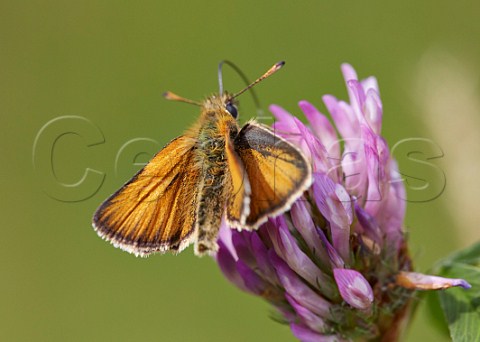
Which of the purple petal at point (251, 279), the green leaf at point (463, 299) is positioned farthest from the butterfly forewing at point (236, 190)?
the green leaf at point (463, 299)

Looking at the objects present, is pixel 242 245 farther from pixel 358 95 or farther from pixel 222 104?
pixel 358 95

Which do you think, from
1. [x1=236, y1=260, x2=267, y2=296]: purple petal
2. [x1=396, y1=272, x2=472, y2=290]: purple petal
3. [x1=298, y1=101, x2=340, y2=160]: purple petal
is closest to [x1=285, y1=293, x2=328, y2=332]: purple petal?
[x1=236, y1=260, x2=267, y2=296]: purple petal

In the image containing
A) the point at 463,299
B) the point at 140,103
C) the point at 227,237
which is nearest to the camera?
the point at 463,299

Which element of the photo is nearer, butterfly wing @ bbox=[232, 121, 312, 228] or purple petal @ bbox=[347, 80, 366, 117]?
butterfly wing @ bbox=[232, 121, 312, 228]

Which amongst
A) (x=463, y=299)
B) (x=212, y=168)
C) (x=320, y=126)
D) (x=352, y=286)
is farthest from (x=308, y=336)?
(x=320, y=126)

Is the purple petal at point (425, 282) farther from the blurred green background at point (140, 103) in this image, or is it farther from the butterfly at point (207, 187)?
the blurred green background at point (140, 103)

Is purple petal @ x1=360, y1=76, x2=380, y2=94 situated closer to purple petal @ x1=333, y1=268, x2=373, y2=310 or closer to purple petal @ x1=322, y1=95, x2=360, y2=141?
purple petal @ x1=322, y1=95, x2=360, y2=141
